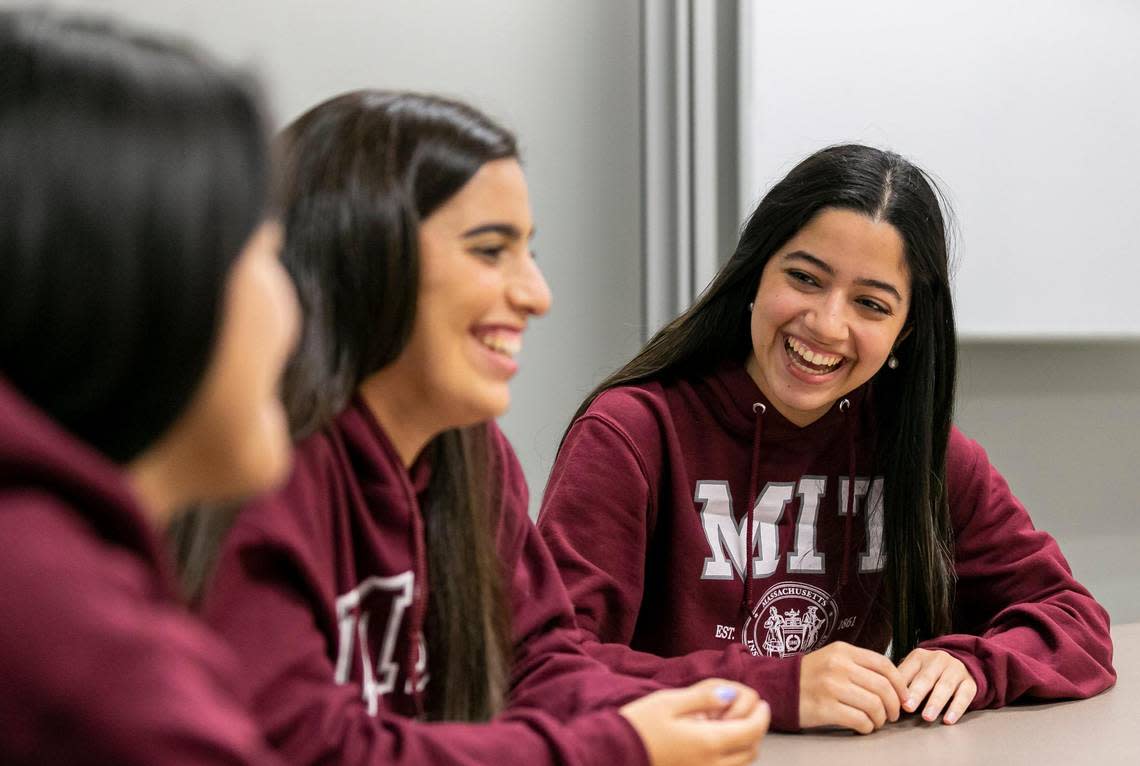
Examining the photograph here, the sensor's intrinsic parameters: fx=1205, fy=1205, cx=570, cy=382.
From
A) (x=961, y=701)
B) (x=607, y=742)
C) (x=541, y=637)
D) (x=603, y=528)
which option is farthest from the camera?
(x=603, y=528)

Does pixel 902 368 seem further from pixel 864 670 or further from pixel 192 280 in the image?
pixel 192 280

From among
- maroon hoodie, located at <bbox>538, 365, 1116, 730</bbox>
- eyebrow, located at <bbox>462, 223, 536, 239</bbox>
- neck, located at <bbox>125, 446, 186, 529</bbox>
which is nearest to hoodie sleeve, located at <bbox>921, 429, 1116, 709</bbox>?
maroon hoodie, located at <bbox>538, 365, 1116, 730</bbox>

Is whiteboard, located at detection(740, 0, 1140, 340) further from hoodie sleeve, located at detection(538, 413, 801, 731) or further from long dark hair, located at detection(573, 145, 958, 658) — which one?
hoodie sleeve, located at detection(538, 413, 801, 731)

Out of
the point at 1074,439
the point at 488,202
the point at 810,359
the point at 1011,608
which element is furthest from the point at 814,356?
the point at 1074,439

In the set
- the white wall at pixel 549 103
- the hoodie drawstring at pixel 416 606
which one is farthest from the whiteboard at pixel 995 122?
the hoodie drawstring at pixel 416 606

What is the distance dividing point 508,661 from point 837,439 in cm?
70

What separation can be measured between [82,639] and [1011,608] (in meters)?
1.36

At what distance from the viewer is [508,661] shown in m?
1.14

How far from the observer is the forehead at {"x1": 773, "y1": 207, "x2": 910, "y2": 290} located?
1.53 m

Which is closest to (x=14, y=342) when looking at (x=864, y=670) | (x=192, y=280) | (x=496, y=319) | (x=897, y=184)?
(x=192, y=280)

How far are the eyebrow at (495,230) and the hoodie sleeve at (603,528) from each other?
0.54 m

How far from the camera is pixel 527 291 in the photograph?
1.03 metres

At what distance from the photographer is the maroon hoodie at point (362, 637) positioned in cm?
83

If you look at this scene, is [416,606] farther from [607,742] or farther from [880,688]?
[880,688]
